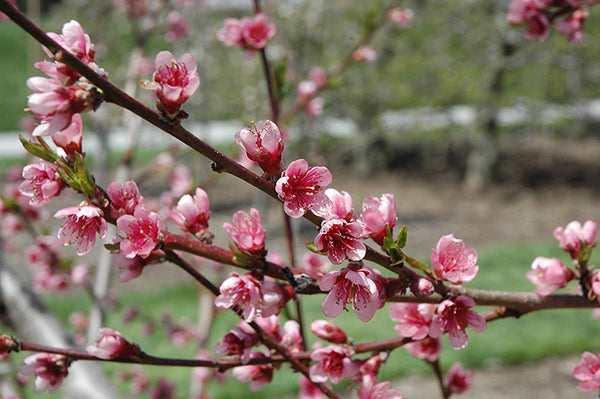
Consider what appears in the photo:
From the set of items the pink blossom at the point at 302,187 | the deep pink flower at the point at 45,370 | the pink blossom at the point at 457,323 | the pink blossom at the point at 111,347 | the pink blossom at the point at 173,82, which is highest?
the pink blossom at the point at 173,82

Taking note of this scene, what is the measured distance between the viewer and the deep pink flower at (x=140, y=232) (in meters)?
0.68

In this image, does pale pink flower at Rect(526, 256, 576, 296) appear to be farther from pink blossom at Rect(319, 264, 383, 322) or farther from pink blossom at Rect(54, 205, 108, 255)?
pink blossom at Rect(54, 205, 108, 255)

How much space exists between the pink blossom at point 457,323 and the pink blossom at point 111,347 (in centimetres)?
42

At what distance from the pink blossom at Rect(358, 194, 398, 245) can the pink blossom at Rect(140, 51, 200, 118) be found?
27 centimetres

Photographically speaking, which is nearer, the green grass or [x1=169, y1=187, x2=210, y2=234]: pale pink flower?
[x1=169, y1=187, x2=210, y2=234]: pale pink flower

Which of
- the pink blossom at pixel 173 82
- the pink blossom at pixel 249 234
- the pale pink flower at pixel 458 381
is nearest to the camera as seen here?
the pink blossom at pixel 173 82

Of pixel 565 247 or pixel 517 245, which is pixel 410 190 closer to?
pixel 517 245

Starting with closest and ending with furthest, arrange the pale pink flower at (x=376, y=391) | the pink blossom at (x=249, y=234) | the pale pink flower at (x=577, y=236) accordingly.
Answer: the pink blossom at (x=249, y=234)
the pale pink flower at (x=376, y=391)
the pale pink flower at (x=577, y=236)

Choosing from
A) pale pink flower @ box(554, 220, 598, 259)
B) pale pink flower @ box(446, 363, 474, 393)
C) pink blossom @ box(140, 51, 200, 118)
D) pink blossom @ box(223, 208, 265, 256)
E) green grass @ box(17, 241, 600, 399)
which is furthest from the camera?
green grass @ box(17, 241, 600, 399)

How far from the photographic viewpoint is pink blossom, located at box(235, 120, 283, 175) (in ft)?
2.11

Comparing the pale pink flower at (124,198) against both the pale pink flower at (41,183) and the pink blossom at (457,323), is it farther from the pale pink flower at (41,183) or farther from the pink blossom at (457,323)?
the pink blossom at (457,323)

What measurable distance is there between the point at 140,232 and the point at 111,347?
0.63 feet

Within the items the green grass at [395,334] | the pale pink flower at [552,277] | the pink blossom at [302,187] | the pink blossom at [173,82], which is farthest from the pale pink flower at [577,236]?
the green grass at [395,334]

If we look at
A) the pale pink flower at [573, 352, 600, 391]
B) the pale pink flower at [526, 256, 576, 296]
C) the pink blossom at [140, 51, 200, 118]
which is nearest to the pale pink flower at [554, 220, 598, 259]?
the pale pink flower at [526, 256, 576, 296]
